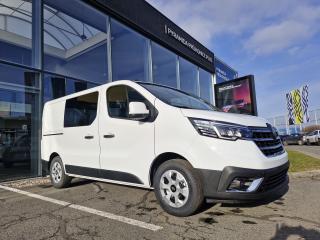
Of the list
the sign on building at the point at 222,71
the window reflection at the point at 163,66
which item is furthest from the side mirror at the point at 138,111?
the sign on building at the point at 222,71

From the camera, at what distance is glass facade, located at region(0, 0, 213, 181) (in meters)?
8.12

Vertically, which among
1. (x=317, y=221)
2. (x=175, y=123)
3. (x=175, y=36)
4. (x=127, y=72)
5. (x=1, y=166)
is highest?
(x=175, y=36)

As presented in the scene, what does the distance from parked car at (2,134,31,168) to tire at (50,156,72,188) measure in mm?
1845

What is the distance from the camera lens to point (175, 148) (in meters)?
4.14

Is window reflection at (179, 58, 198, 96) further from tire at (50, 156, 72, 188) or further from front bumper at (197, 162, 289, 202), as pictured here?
front bumper at (197, 162, 289, 202)

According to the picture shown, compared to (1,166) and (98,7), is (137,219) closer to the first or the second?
(1,166)

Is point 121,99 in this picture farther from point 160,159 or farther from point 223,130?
point 223,130

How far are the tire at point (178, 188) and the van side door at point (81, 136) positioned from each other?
1589 mm

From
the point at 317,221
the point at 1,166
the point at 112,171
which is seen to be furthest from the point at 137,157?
the point at 1,166

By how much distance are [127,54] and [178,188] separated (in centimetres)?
963

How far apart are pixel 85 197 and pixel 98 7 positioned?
311 inches

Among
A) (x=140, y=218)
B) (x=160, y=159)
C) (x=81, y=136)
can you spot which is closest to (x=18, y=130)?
(x=81, y=136)

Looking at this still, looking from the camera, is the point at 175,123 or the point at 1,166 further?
the point at 1,166

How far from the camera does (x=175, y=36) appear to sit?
16.2 m
